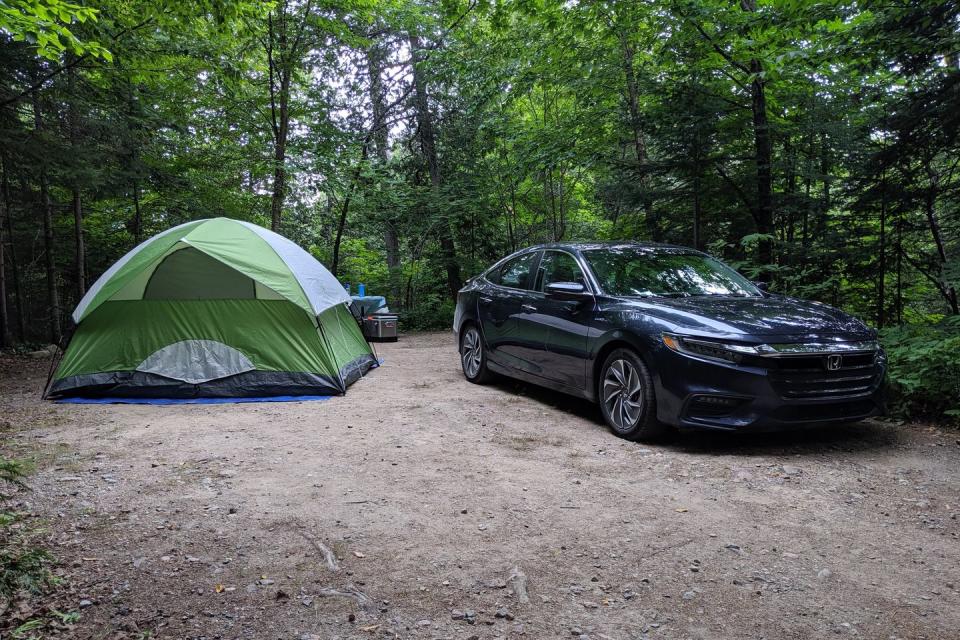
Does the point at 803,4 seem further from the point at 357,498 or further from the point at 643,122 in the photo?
the point at 357,498

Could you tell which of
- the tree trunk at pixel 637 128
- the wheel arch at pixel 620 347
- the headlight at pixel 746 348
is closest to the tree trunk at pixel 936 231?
the tree trunk at pixel 637 128

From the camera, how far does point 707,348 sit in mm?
4195

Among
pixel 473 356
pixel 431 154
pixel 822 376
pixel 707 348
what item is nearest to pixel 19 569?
pixel 707 348

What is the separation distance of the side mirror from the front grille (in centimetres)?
168

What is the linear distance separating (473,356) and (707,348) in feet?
11.7

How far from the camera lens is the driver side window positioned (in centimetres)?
566

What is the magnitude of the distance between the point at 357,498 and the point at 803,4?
666 centimetres

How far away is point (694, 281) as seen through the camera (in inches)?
213

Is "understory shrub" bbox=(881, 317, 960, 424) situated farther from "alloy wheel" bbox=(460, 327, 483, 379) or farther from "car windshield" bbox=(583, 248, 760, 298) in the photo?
"alloy wheel" bbox=(460, 327, 483, 379)

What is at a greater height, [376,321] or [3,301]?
[3,301]

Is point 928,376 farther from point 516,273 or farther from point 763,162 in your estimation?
point 763,162

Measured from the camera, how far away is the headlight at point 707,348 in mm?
4078

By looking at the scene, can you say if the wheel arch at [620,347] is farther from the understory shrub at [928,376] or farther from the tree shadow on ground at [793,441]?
the understory shrub at [928,376]

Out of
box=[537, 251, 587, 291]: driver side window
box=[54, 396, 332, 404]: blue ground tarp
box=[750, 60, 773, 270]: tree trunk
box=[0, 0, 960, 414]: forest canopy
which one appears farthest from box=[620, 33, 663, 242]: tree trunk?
box=[54, 396, 332, 404]: blue ground tarp
